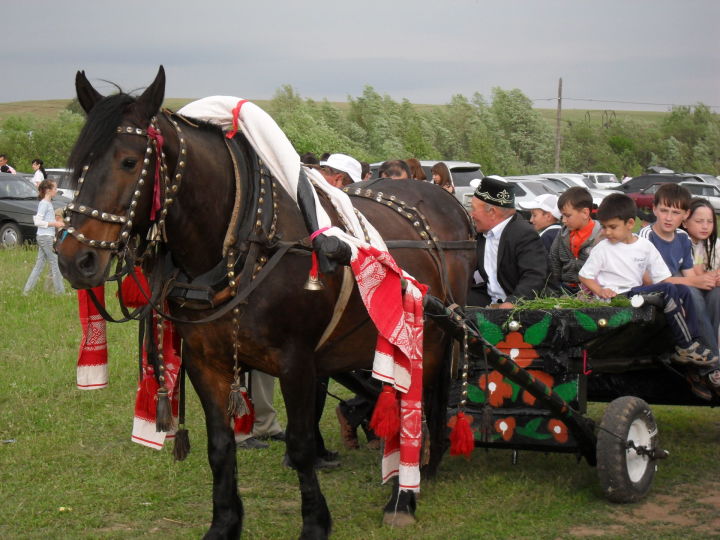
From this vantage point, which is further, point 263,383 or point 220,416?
point 263,383

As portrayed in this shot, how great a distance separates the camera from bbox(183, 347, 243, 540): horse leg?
14.5ft

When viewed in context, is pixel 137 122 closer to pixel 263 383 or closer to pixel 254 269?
pixel 254 269

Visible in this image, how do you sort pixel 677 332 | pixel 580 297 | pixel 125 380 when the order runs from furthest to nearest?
1. pixel 125 380
2. pixel 580 297
3. pixel 677 332

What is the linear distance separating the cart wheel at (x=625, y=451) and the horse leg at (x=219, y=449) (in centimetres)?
205

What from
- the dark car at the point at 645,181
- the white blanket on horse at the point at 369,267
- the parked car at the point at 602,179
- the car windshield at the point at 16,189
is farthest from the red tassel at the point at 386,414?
the parked car at the point at 602,179

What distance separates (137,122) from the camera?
150 inches

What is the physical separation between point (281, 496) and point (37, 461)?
180cm

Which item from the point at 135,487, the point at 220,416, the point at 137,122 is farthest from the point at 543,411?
the point at 137,122

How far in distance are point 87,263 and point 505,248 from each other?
10.5 ft

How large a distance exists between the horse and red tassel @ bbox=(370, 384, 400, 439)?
0.35 m

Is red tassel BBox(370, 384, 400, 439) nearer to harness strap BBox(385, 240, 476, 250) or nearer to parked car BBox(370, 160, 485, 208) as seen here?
harness strap BBox(385, 240, 476, 250)

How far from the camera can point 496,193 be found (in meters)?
6.20

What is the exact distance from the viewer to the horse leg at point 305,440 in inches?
170

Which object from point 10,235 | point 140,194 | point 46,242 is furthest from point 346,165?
point 10,235
